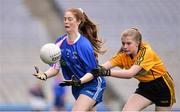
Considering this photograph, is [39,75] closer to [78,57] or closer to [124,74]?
[78,57]

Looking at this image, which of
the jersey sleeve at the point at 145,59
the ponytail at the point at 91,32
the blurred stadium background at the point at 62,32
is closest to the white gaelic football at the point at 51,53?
the ponytail at the point at 91,32

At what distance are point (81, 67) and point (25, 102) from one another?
23.5 ft

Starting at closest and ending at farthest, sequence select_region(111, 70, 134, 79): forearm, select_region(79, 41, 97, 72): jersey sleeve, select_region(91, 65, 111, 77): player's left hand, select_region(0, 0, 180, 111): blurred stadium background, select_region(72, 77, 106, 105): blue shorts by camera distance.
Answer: select_region(91, 65, 111, 77): player's left hand, select_region(111, 70, 134, 79): forearm, select_region(79, 41, 97, 72): jersey sleeve, select_region(72, 77, 106, 105): blue shorts, select_region(0, 0, 180, 111): blurred stadium background

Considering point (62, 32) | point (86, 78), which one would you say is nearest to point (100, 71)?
point (86, 78)

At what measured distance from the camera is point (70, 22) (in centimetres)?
668

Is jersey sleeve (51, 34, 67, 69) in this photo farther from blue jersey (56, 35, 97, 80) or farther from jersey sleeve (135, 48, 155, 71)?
jersey sleeve (135, 48, 155, 71)

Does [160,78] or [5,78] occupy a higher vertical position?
[160,78]

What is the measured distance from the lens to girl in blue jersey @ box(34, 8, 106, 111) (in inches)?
259

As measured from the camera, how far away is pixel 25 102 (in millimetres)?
13617

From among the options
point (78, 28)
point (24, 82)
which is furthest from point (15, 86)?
point (78, 28)

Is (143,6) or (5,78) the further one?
(143,6)

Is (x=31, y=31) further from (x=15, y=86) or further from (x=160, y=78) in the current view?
(x=160, y=78)

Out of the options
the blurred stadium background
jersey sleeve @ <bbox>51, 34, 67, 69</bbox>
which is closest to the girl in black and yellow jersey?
jersey sleeve @ <bbox>51, 34, 67, 69</bbox>

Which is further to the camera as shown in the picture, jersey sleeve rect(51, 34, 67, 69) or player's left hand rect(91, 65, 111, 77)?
jersey sleeve rect(51, 34, 67, 69)
